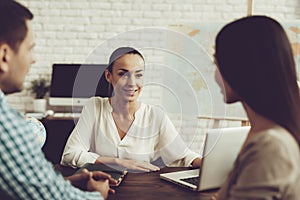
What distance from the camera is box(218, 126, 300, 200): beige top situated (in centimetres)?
83

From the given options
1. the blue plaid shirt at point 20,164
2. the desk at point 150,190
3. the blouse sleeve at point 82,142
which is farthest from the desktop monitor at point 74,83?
the blue plaid shirt at point 20,164

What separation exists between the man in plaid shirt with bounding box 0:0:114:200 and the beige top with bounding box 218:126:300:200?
Result: 0.46 metres

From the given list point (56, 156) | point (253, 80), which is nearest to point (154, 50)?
point (56, 156)

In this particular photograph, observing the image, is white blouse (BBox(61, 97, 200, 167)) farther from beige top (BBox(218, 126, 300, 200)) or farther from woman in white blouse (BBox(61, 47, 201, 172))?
beige top (BBox(218, 126, 300, 200))

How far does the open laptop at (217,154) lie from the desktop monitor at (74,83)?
7.26 feet

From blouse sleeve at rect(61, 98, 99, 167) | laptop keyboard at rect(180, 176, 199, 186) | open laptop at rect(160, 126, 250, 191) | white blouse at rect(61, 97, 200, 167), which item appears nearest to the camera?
open laptop at rect(160, 126, 250, 191)

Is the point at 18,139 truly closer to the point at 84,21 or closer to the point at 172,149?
the point at 172,149

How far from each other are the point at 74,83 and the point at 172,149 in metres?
1.95

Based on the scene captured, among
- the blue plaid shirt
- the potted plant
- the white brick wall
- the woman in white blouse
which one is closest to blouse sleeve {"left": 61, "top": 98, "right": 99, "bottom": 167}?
the woman in white blouse

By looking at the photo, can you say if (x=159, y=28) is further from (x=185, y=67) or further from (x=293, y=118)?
(x=293, y=118)

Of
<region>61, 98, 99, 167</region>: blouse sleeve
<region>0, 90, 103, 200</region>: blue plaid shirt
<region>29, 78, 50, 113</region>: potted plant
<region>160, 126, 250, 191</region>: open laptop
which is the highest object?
<region>0, 90, 103, 200</region>: blue plaid shirt

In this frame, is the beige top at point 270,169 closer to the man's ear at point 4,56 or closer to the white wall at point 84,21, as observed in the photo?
the man's ear at point 4,56

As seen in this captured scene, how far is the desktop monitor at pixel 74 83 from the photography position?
353 centimetres

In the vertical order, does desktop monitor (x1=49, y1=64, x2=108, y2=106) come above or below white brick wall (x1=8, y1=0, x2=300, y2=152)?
below
